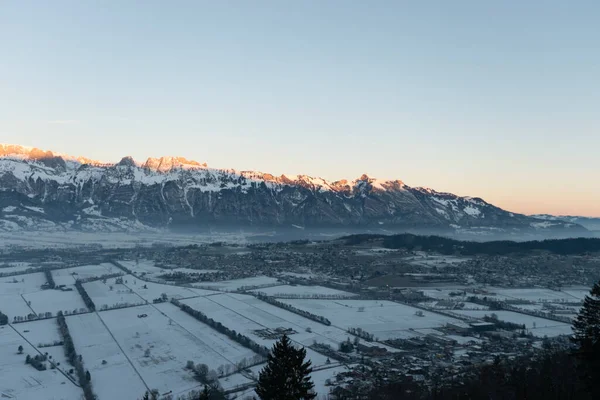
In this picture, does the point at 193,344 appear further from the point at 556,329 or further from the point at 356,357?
the point at 556,329

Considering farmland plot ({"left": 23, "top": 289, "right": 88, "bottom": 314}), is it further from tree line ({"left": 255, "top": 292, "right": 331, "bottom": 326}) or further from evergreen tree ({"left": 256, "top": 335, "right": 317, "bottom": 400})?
evergreen tree ({"left": 256, "top": 335, "right": 317, "bottom": 400})

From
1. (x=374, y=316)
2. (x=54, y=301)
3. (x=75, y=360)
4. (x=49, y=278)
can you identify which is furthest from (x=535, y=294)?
(x=49, y=278)

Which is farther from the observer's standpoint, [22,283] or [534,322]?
[22,283]

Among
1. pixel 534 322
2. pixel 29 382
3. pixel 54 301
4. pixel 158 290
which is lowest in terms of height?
pixel 54 301

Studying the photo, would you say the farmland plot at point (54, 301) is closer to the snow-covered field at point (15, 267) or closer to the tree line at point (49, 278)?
the tree line at point (49, 278)

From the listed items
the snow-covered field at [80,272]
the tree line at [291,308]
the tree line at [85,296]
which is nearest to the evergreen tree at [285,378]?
the tree line at [291,308]

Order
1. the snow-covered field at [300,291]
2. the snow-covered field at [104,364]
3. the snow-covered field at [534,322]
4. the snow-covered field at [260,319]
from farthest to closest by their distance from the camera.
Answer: the snow-covered field at [300,291] → the snow-covered field at [534,322] → the snow-covered field at [260,319] → the snow-covered field at [104,364]

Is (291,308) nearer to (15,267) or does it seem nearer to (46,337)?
(46,337)

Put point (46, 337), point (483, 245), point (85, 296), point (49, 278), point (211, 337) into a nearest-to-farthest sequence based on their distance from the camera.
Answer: point (211, 337)
point (46, 337)
point (85, 296)
point (49, 278)
point (483, 245)
